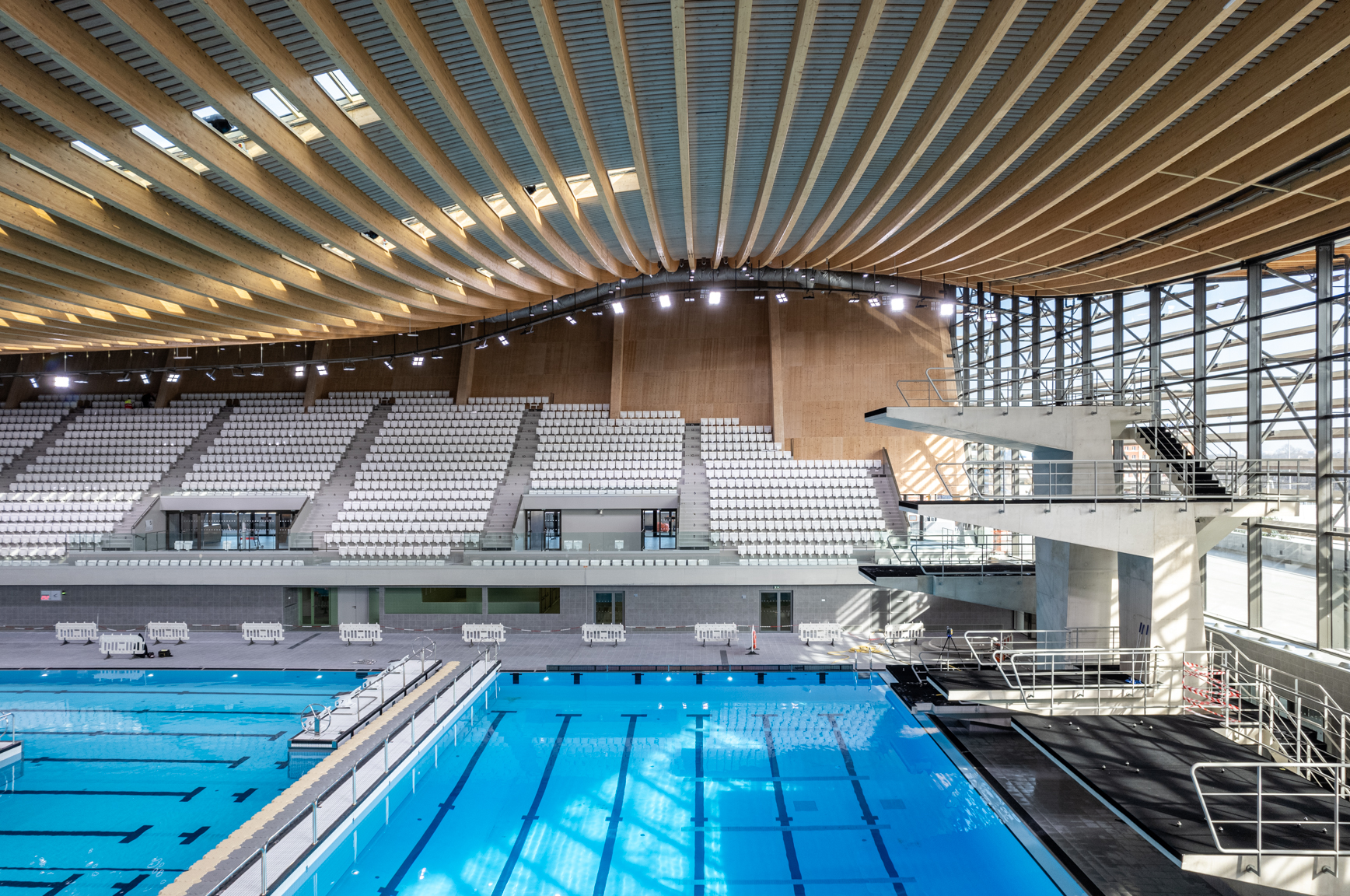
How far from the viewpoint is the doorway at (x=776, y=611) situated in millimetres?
19547

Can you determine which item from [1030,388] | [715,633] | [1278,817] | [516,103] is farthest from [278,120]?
[1030,388]

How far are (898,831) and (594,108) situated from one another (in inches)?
371

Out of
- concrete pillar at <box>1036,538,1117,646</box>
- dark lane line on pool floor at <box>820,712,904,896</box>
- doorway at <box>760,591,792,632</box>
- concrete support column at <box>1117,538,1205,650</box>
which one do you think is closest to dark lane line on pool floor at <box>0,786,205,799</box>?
dark lane line on pool floor at <box>820,712,904,896</box>

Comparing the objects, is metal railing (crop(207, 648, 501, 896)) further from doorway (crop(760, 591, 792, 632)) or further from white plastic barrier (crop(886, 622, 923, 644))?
white plastic barrier (crop(886, 622, 923, 644))

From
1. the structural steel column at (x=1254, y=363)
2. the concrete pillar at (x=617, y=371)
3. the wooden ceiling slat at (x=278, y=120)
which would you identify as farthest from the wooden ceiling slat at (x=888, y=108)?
the concrete pillar at (x=617, y=371)

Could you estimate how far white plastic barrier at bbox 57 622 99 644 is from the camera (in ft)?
58.8

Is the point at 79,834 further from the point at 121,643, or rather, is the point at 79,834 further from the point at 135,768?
the point at 121,643

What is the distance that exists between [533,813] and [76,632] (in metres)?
14.6

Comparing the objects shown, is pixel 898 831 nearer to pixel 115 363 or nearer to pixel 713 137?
pixel 713 137

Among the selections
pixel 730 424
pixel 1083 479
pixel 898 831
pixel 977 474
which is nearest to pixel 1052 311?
pixel 977 474

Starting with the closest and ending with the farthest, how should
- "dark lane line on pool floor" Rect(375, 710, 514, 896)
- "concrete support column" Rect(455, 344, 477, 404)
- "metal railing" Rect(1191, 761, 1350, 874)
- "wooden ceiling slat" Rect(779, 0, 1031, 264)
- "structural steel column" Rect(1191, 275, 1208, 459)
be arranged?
"metal railing" Rect(1191, 761, 1350, 874) < "wooden ceiling slat" Rect(779, 0, 1031, 264) < "dark lane line on pool floor" Rect(375, 710, 514, 896) < "structural steel column" Rect(1191, 275, 1208, 459) < "concrete support column" Rect(455, 344, 477, 404)

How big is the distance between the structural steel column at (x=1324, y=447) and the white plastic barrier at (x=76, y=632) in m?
24.1

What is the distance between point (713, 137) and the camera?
33.5 ft

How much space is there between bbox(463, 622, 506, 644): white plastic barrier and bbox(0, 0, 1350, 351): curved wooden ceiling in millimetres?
7926
